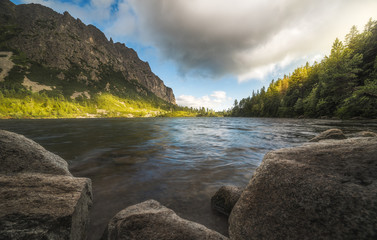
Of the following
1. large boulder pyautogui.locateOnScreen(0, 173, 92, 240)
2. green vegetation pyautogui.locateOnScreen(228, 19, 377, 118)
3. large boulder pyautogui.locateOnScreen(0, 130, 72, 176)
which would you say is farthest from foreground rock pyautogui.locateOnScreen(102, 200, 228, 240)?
green vegetation pyautogui.locateOnScreen(228, 19, 377, 118)

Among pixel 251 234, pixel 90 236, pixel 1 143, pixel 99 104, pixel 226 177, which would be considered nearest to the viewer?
pixel 251 234

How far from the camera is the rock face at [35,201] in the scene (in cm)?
208

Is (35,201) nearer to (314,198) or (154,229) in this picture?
(154,229)

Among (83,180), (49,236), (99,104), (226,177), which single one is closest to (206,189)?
(226,177)

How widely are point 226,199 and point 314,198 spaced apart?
214cm

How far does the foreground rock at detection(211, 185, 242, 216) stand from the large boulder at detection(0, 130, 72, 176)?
479 cm

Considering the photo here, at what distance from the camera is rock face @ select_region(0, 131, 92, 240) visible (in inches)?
82.0

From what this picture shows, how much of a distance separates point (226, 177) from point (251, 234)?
372 cm

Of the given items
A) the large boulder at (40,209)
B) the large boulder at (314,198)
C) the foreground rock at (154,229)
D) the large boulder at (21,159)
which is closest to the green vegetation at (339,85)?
the large boulder at (314,198)

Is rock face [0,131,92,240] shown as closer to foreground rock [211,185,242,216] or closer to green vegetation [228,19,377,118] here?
foreground rock [211,185,242,216]

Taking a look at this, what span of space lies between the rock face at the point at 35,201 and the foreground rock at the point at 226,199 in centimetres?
329

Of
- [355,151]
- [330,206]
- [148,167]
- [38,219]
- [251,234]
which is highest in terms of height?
[355,151]

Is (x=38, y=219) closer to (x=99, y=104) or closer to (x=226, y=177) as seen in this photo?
(x=226, y=177)

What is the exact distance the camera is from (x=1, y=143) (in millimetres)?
4117
